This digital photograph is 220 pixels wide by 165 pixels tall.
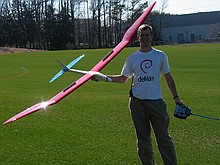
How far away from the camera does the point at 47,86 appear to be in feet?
42.3

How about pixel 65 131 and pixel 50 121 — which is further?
pixel 50 121

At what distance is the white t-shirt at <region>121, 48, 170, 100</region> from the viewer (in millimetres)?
3707

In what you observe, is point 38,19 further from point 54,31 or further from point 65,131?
point 65,131

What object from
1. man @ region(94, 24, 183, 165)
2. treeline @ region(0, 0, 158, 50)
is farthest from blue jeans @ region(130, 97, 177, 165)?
treeline @ region(0, 0, 158, 50)

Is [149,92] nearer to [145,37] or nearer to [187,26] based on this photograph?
[145,37]

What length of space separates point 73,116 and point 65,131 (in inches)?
50.3

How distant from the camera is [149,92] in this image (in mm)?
3748

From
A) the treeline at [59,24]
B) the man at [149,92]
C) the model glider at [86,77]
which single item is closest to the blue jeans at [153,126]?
the man at [149,92]

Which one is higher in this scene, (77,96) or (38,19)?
(38,19)

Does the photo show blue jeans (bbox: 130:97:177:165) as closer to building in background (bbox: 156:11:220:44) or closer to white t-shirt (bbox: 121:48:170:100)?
white t-shirt (bbox: 121:48:170:100)

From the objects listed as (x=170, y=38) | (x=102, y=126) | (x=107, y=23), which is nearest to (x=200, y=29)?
(x=170, y=38)

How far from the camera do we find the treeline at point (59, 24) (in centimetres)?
6581

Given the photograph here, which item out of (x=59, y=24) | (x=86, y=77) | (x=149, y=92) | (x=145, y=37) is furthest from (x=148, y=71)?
(x=59, y=24)

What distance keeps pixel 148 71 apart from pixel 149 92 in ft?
0.75
